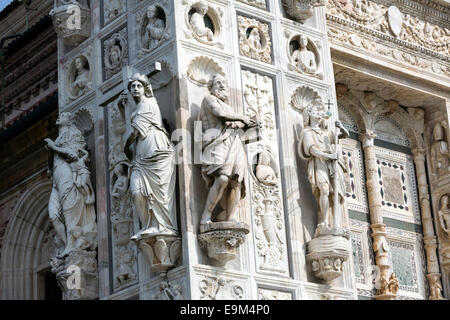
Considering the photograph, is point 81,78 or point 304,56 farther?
point 81,78

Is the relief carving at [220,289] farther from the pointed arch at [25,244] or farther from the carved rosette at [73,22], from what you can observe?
the pointed arch at [25,244]

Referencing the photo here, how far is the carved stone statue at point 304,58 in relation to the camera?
51.4 feet

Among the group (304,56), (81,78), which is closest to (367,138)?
(304,56)

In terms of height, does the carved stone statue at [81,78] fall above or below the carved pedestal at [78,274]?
above

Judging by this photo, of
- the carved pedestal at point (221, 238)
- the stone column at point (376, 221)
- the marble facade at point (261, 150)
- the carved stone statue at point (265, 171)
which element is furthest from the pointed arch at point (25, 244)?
the carved pedestal at point (221, 238)

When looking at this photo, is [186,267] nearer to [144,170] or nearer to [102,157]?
[144,170]

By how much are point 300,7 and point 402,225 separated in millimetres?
3577

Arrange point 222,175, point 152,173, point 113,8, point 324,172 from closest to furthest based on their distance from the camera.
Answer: point 222,175
point 152,173
point 324,172
point 113,8

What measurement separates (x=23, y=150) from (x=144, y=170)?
4.69 meters

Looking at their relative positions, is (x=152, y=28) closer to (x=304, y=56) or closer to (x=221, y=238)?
(x=304, y=56)

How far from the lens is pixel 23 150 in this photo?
18062mm

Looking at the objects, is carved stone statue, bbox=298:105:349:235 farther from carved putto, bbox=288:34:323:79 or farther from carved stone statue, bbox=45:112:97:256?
carved stone statue, bbox=45:112:97:256

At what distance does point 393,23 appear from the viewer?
1756cm

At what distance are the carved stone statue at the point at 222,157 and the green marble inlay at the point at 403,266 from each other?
12.4ft
